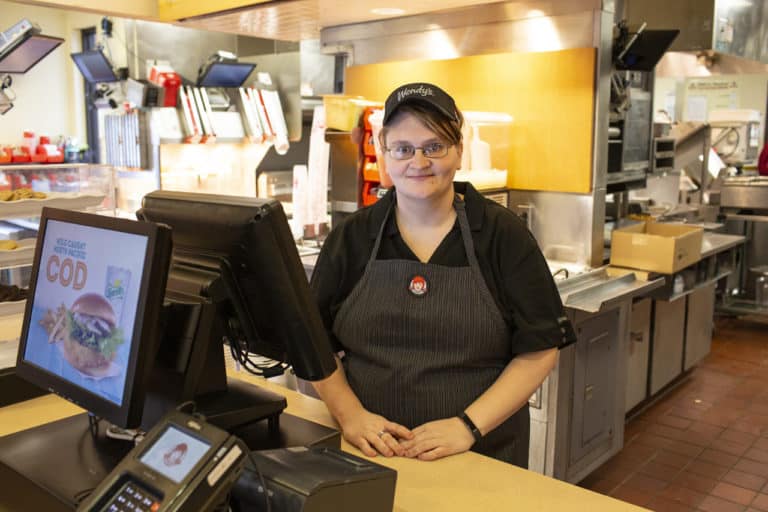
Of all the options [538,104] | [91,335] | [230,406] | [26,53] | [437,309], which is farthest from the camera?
[538,104]

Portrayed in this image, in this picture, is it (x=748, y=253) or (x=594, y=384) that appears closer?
(x=594, y=384)

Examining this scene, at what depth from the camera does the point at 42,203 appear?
2.81 metres

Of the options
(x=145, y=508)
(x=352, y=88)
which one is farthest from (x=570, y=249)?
(x=145, y=508)

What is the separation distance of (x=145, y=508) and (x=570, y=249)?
313cm

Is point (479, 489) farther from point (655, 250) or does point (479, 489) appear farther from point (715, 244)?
point (715, 244)

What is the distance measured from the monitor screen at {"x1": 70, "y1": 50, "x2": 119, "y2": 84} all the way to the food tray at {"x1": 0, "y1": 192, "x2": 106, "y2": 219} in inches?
136

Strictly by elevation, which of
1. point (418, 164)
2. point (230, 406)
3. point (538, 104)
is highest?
point (538, 104)

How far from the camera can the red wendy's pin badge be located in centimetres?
175

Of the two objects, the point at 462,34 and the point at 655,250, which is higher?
the point at 462,34

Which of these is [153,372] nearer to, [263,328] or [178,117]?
[263,328]

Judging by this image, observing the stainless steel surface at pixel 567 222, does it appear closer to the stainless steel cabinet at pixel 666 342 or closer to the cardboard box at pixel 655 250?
the cardboard box at pixel 655 250

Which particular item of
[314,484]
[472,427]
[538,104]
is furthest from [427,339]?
[538,104]

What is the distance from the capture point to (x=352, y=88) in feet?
15.5

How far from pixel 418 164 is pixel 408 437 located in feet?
1.98
